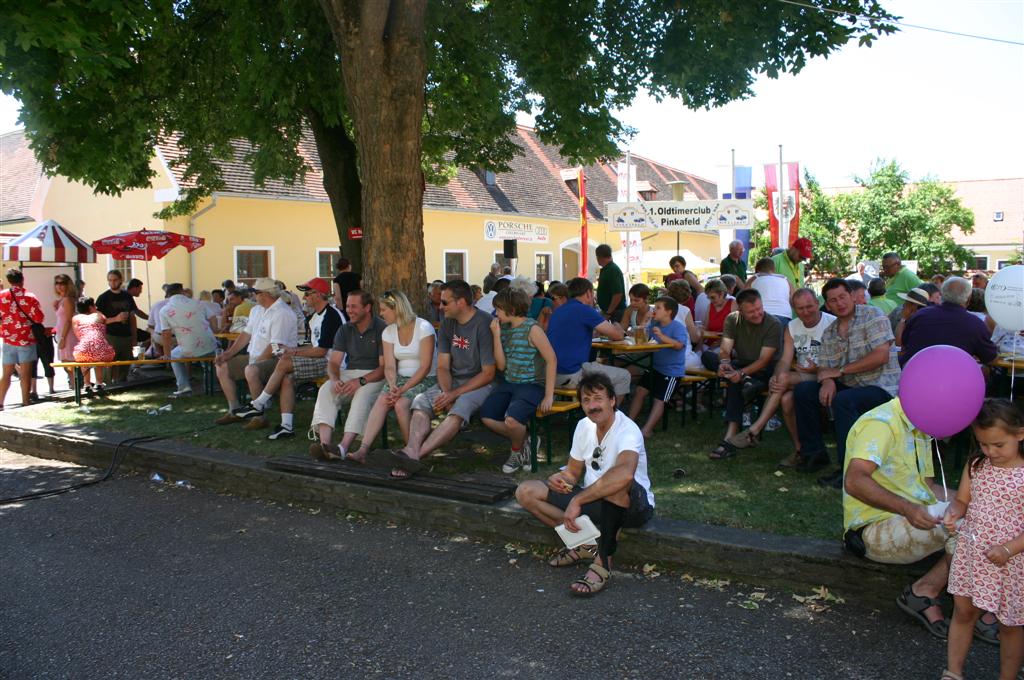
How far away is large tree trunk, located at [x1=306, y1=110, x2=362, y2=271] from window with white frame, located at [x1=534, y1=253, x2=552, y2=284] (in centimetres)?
2092

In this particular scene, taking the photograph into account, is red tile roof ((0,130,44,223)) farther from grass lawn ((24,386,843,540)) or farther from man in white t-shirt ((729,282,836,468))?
man in white t-shirt ((729,282,836,468))

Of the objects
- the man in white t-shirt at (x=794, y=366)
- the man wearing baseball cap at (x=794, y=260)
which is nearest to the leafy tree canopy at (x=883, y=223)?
the man wearing baseball cap at (x=794, y=260)

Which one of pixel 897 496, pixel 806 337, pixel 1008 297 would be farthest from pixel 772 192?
pixel 897 496

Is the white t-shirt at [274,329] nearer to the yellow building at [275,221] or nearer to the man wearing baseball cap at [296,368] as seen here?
the man wearing baseball cap at [296,368]

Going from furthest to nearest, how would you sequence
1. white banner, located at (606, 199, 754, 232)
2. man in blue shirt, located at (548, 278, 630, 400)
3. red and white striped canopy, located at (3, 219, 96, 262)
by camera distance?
white banner, located at (606, 199, 754, 232)
red and white striped canopy, located at (3, 219, 96, 262)
man in blue shirt, located at (548, 278, 630, 400)

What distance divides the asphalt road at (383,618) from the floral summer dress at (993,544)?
0.50m

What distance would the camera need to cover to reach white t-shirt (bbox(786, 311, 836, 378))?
265 inches

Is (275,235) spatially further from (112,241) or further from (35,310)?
(35,310)

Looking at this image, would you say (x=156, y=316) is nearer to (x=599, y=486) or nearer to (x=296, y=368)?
(x=296, y=368)

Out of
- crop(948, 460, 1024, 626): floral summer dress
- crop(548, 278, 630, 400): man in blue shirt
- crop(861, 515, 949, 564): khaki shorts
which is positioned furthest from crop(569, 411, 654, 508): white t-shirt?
crop(548, 278, 630, 400): man in blue shirt

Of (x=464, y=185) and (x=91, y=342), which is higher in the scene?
(x=464, y=185)

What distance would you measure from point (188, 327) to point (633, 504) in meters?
7.96

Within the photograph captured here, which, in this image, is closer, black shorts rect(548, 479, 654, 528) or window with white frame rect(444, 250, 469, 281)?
black shorts rect(548, 479, 654, 528)

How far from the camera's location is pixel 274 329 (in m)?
8.73
